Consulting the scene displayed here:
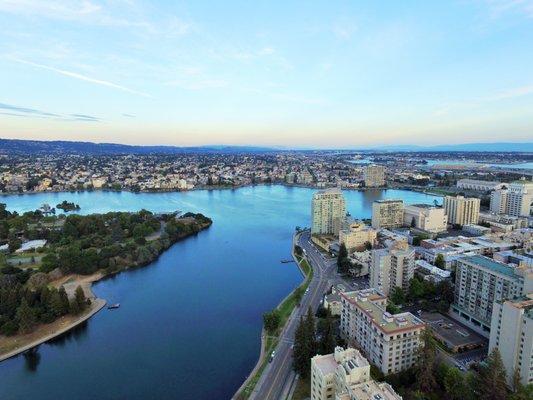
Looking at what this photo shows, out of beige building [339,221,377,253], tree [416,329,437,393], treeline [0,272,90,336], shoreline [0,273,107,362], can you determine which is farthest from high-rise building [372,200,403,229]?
treeline [0,272,90,336]

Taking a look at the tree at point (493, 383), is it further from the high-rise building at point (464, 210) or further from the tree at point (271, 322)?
the high-rise building at point (464, 210)

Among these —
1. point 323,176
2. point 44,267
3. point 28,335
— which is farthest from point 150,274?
point 323,176

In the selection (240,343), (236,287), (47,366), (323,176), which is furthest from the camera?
(323,176)

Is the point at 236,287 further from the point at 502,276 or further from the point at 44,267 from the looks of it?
the point at 502,276

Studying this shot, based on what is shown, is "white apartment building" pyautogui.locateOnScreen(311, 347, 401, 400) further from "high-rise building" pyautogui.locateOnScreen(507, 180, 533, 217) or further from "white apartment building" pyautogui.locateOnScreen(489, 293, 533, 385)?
"high-rise building" pyautogui.locateOnScreen(507, 180, 533, 217)

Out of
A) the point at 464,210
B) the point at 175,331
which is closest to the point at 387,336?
the point at 175,331

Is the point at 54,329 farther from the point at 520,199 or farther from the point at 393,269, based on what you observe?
the point at 520,199
